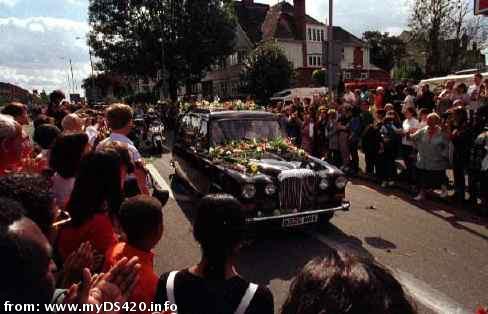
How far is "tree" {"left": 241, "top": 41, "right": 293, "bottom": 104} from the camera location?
33188 millimetres

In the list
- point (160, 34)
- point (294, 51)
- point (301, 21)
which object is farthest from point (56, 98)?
point (301, 21)

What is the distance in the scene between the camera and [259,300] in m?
2.07

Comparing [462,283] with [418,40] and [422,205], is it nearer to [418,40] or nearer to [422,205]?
[422,205]

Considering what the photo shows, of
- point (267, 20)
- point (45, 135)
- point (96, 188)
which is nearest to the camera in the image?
point (96, 188)

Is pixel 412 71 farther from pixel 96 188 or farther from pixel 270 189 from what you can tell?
pixel 96 188

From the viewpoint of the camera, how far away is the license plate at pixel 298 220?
6152mm

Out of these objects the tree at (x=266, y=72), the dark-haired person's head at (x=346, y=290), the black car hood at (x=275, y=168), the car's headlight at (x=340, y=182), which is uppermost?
the tree at (x=266, y=72)

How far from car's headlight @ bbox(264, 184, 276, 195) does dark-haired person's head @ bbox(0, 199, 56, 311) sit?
4.78 m

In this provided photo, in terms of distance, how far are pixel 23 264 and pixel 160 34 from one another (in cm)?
4017

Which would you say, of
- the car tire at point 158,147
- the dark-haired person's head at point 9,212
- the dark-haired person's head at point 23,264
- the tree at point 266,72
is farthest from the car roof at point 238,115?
the tree at point 266,72

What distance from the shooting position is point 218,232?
2.28m

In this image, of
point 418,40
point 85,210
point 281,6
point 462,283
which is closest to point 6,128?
point 85,210

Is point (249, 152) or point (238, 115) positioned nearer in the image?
point (249, 152)

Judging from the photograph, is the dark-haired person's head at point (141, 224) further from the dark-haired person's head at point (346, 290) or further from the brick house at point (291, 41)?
the brick house at point (291, 41)
